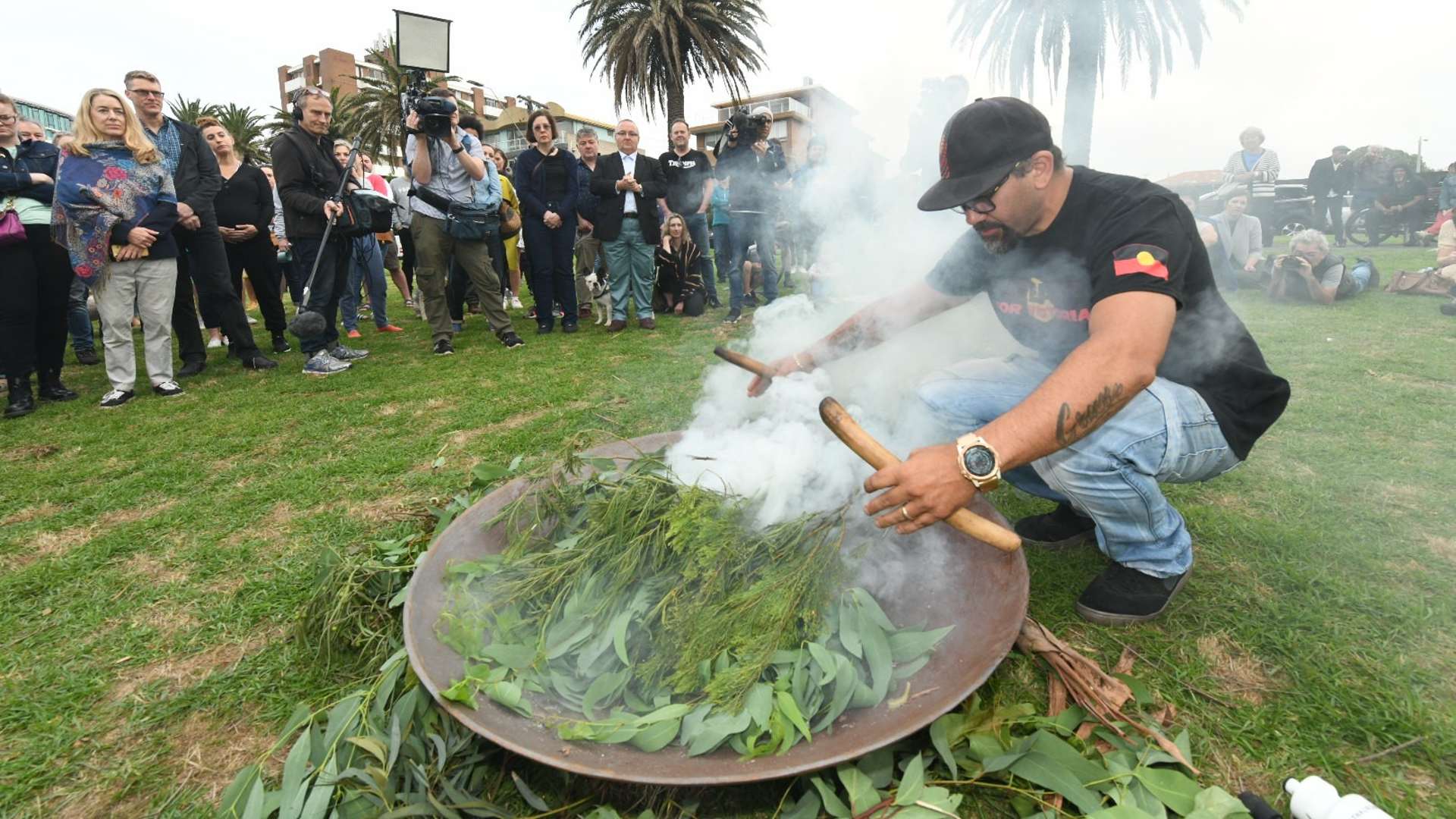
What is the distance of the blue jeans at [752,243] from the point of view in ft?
23.5

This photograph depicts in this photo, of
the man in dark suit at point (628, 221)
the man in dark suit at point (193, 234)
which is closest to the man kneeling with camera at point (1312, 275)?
the man in dark suit at point (628, 221)

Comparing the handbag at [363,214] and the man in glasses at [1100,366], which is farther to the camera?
the handbag at [363,214]

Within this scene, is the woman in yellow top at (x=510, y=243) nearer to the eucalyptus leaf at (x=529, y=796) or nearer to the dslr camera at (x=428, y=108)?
the dslr camera at (x=428, y=108)

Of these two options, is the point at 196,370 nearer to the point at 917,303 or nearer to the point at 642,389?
the point at 642,389

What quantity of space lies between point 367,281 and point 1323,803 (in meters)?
8.50

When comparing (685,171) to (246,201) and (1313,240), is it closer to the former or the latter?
(246,201)

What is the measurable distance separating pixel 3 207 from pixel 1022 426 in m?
6.50

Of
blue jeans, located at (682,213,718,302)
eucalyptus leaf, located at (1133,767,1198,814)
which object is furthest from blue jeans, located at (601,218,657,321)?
eucalyptus leaf, located at (1133,767,1198,814)

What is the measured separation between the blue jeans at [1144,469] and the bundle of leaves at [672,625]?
0.71m

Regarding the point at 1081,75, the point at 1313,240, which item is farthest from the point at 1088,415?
the point at 1313,240

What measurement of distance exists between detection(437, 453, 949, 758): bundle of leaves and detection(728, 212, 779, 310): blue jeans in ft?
18.1

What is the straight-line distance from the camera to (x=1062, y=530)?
102 inches

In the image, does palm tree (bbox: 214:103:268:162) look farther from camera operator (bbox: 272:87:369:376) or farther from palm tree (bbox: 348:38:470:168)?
camera operator (bbox: 272:87:369:376)

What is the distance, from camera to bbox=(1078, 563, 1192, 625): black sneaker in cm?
207
